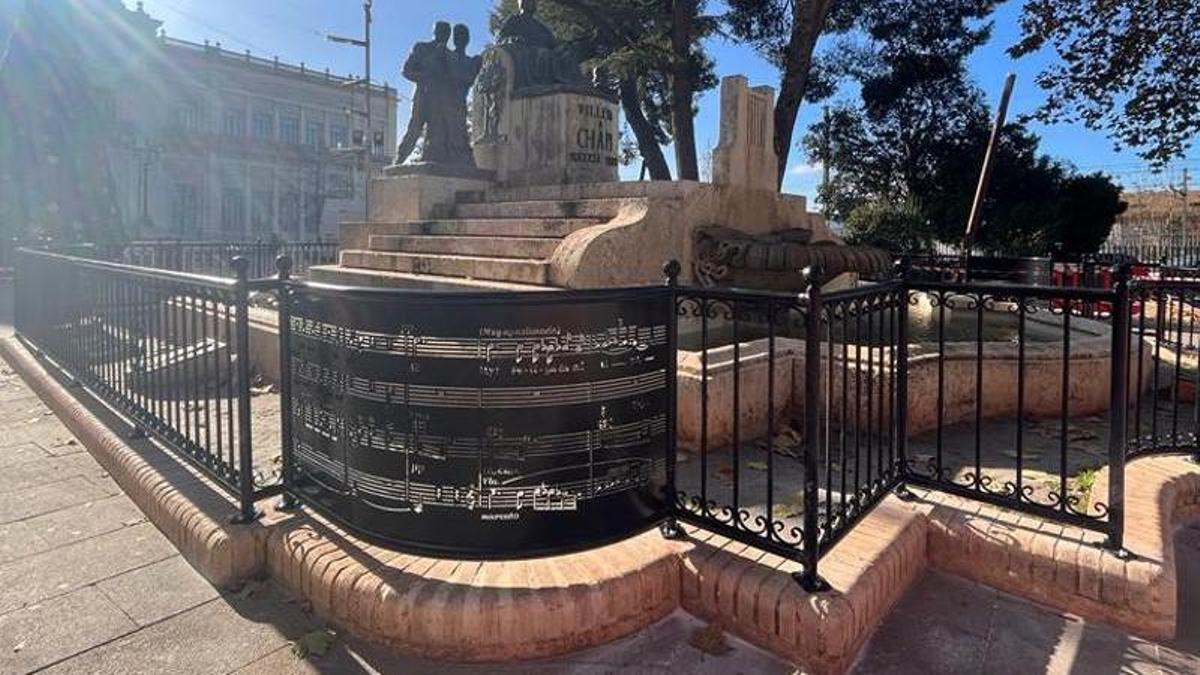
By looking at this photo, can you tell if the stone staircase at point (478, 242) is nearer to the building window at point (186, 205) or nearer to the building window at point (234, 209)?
the building window at point (186, 205)

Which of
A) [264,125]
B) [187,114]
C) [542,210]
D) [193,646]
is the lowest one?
[193,646]

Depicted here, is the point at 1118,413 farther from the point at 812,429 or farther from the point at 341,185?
the point at 341,185

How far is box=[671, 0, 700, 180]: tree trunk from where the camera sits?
17609mm

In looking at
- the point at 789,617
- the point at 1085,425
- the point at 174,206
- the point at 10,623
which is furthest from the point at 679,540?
the point at 174,206

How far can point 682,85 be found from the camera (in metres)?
18.0

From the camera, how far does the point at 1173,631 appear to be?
2818 mm

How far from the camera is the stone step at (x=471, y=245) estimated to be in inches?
324

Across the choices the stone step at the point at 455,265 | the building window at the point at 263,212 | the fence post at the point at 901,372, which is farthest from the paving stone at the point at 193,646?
the building window at the point at 263,212

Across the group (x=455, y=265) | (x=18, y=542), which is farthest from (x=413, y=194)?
(x=18, y=542)

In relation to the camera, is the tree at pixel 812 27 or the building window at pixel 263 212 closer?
the tree at pixel 812 27

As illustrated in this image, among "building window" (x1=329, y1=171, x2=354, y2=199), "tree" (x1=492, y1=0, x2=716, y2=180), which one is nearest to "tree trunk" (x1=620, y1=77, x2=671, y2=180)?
"tree" (x1=492, y1=0, x2=716, y2=180)

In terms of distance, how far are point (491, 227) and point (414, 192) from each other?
7.13 feet

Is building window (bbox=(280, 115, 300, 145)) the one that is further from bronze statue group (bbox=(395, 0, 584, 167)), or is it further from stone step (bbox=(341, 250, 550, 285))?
stone step (bbox=(341, 250, 550, 285))

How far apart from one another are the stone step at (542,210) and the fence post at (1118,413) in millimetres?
5787
